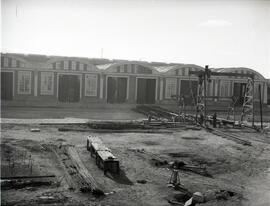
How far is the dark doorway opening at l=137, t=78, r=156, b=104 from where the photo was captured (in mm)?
34750

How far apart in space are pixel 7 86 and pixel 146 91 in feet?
40.1

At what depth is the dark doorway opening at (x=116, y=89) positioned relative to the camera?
34656 mm

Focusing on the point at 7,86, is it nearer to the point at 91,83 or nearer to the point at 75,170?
the point at 91,83

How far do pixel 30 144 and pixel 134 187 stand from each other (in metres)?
6.52

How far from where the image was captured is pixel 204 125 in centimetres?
2309

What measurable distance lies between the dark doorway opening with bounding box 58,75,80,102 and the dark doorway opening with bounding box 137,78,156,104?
559cm

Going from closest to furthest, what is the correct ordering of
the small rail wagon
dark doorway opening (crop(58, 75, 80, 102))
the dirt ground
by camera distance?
1. the dirt ground
2. the small rail wagon
3. dark doorway opening (crop(58, 75, 80, 102))

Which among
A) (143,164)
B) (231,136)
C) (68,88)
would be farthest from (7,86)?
(143,164)

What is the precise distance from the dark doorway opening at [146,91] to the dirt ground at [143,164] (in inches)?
572

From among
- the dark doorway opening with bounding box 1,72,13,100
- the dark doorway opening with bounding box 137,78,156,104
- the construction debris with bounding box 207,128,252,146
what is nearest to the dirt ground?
the construction debris with bounding box 207,128,252,146

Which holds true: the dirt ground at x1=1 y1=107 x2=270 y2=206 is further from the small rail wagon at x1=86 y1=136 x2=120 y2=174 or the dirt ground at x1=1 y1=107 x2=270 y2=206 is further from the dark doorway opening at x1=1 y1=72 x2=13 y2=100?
the dark doorway opening at x1=1 y1=72 x2=13 y2=100

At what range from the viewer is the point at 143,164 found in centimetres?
1305

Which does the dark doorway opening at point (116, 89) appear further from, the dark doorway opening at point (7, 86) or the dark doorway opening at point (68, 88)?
the dark doorway opening at point (7, 86)

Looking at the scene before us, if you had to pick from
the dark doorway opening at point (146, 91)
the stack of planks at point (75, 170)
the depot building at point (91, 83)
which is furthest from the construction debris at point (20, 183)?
the dark doorway opening at point (146, 91)
